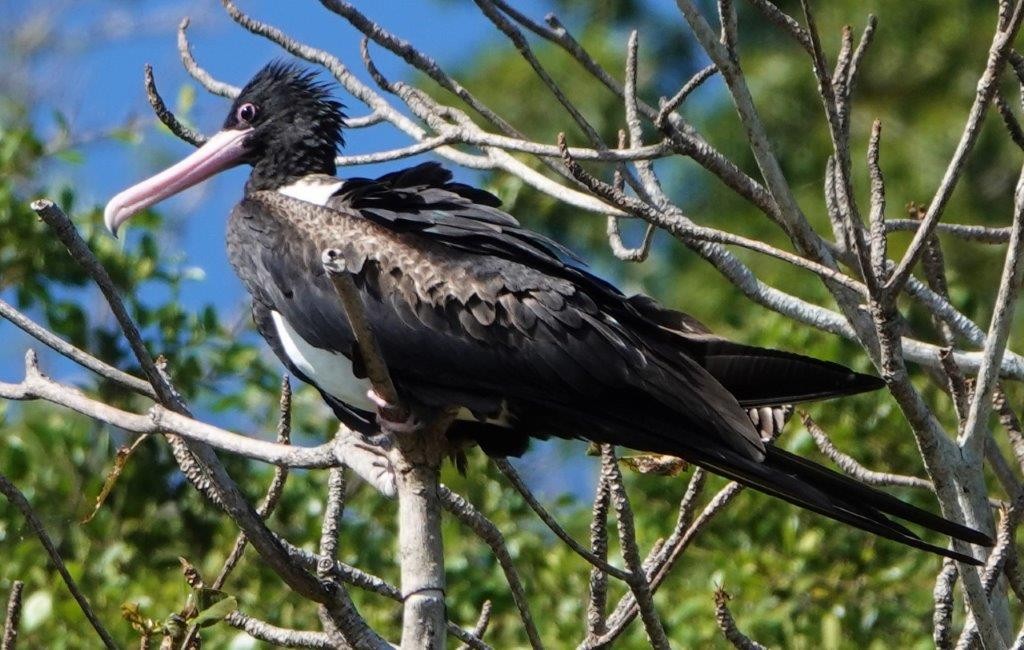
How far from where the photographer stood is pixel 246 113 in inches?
176

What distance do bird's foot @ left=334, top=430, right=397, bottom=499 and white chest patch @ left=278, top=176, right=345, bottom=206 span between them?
3.48ft

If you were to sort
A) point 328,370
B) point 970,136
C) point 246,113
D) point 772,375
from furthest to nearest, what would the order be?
1. point 246,113
2. point 328,370
3. point 772,375
4. point 970,136

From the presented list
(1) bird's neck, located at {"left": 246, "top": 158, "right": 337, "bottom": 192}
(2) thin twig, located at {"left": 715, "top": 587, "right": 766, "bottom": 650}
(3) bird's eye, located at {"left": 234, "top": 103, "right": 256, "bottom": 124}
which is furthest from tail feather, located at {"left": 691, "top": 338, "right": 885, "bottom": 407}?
(3) bird's eye, located at {"left": 234, "top": 103, "right": 256, "bottom": 124}

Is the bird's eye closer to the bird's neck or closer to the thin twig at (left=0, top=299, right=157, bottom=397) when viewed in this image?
the bird's neck

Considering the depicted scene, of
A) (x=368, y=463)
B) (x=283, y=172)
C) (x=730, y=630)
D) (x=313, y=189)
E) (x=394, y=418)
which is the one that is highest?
(x=283, y=172)

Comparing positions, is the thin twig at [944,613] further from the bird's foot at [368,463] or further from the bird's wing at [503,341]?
the bird's foot at [368,463]

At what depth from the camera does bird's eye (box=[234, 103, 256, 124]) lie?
4.46 meters

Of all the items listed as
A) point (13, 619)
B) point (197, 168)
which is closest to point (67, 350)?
point (13, 619)

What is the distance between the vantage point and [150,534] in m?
5.30

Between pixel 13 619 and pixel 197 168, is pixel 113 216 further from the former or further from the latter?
pixel 13 619

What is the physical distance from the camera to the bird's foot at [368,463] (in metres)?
2.88

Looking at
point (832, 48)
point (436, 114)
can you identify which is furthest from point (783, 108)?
point (436, 114)

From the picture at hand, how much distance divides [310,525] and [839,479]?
2.30 m

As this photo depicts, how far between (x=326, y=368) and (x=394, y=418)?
687 millimetres
